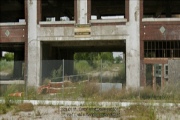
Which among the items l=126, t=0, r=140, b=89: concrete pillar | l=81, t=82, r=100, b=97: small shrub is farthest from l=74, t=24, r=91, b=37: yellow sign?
l=81, t=82, r=100, b=97: small shrub

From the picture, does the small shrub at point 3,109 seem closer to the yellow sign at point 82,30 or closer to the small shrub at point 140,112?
the small shrub at point 140,112

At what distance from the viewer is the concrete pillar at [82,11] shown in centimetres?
1834

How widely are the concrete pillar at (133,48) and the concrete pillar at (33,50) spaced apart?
6.29 metres

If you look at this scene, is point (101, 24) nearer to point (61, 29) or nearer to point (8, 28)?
point (61, 29)

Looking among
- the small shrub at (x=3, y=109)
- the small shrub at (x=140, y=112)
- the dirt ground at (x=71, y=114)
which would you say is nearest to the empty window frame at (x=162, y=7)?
the small shrub at (x=140, y=112)

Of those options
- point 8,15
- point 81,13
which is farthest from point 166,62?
point 8,15

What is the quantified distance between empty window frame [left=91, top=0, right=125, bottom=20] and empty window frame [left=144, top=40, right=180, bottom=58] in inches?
286

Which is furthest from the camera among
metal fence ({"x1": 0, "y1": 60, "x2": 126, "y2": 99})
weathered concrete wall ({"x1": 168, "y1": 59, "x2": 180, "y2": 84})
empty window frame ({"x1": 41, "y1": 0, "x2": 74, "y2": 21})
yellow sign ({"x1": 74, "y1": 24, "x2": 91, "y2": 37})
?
empty window frame ({"x1": 41, "y1": 0, "x2": 74, "y2": 21})

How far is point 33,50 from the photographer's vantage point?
18734mm

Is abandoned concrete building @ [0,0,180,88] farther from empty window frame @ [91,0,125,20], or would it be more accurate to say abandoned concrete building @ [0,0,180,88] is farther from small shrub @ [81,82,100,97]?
empty window frame @ [91,0,125,20]

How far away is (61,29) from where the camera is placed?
60.8 ft

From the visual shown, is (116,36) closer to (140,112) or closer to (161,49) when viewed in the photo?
(161,49)

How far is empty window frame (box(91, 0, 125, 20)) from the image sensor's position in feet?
81.0

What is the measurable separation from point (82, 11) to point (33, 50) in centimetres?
442
